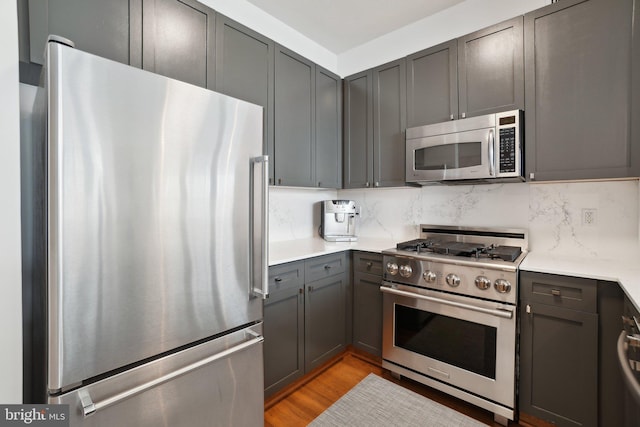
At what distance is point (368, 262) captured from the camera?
233 centimetres

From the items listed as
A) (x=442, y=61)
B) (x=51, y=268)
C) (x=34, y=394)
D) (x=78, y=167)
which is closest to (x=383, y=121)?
(x=442, y=61)

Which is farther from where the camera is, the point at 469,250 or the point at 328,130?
the point at 328,130

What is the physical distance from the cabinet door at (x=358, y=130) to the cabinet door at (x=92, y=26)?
1.73 m

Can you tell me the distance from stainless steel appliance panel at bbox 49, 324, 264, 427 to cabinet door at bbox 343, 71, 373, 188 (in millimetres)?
1699

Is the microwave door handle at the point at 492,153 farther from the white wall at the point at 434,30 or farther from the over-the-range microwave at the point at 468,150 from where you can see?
the white wall at the point at 434,30

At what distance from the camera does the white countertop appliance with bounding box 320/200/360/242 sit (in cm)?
271

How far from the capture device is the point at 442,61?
2230 mm

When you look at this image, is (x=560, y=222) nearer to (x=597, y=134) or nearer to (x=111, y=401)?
(x=597, y=134)

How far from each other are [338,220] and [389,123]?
939mm

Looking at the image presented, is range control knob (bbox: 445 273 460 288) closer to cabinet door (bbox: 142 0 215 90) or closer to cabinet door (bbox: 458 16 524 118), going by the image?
cabinet door (bbox: 458 16 524 118)

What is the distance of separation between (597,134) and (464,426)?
1.80 metres

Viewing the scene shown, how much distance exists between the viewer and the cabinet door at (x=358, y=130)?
2.66 m

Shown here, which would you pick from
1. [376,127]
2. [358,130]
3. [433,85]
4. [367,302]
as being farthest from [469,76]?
[367,302]

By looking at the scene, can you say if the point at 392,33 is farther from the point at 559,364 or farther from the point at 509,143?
the point at 559,364
